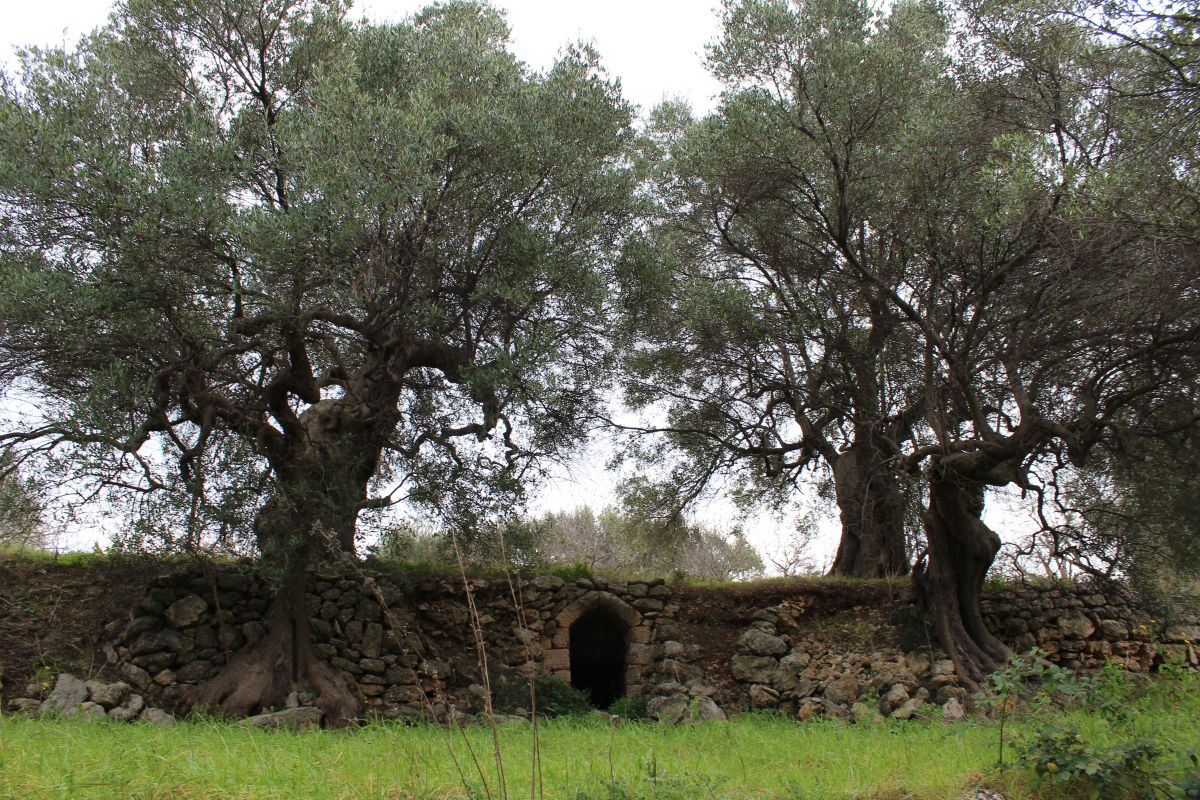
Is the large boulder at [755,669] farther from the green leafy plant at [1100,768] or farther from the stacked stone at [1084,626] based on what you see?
the green leafy plant at [1100,768]

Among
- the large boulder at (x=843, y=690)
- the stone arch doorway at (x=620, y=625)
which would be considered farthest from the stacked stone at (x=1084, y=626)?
the stone arch doorway at (x=620, y=625)

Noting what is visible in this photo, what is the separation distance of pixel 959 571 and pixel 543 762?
30.9ft

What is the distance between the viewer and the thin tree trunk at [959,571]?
492 inches

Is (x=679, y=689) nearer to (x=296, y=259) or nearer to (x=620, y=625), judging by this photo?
(x=620, y=625)

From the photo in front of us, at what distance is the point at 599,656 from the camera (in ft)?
50.4

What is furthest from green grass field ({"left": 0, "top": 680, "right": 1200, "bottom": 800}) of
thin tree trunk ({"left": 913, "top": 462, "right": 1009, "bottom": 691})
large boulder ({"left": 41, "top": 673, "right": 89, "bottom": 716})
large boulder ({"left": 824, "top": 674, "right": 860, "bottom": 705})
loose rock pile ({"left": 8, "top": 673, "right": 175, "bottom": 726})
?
thin tree trunk ({"left": 913, "top": 462, "right": 1009, "bottom": 691})

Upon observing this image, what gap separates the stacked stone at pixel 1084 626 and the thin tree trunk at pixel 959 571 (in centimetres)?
85

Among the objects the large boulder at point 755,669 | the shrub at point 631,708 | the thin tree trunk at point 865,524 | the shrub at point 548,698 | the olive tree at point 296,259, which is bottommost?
the shrub at point 631,708

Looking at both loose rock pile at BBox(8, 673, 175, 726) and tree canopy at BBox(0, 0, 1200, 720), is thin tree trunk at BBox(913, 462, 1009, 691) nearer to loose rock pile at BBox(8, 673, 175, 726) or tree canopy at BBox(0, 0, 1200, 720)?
tree canopy at BBox(0, 0, 1200, 720)

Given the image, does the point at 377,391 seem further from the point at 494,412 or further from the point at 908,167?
the point at 908,167

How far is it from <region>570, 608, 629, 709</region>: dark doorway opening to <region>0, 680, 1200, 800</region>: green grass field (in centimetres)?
591

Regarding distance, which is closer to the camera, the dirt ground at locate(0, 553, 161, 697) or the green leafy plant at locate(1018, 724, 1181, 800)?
the green leafy plant at locate(1018, 724, 1181, 800)

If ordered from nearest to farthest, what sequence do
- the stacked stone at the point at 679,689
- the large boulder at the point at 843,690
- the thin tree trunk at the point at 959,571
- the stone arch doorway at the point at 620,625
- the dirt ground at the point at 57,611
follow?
the dirt ground at the point at 57,611 < the stacked stone at the point at 679,689 < the large boulder at the point at 843,690 < the thin tree trunk at the point at 959,571 < the stone arch doorway at the point at 620,625

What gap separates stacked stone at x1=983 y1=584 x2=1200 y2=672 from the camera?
13641mm
